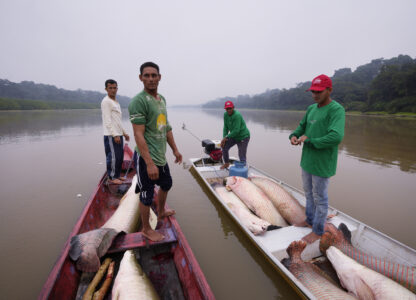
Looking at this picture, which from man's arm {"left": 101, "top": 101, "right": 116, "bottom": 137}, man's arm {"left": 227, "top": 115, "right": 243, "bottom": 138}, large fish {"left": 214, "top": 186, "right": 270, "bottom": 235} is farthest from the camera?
man's arm {"left": 227, "top": 115, "right": 243, "bottom": 138}

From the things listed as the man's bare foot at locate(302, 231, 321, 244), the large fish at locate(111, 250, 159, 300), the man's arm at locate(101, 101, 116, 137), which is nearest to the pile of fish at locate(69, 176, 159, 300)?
the large fish at locate(111, 250, 159, 300)

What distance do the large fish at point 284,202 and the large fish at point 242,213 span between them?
69cm

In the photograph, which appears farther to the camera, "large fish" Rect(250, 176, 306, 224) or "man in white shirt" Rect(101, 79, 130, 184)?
"man in white shirt" Rect(101, 79, 130, 184)

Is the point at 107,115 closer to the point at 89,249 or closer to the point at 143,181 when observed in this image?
the point at 143,181

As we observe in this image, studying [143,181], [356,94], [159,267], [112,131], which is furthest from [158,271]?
[356,94]

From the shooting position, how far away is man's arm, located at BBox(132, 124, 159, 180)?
8.20 feet

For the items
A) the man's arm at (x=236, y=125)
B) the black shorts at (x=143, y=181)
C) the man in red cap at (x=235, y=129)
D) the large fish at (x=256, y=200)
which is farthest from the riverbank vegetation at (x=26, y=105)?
the black shorts at (x=143, y=181)

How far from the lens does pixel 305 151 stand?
3385mm

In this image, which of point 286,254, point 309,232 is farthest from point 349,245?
point 286,254

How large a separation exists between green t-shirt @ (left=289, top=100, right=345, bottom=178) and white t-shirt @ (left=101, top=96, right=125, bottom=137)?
4477 millimetres

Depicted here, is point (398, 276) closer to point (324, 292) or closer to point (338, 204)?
point (324, 292)

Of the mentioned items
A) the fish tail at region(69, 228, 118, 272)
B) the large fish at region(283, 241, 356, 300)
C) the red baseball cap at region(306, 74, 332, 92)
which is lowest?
the large fish at region(283, 241, 356, 300)

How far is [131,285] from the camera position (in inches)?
85.0

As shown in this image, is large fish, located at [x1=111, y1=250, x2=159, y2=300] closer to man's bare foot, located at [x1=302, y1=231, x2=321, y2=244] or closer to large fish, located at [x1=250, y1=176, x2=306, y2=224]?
man's bare foot, located at [x1=302, y1=231, x2=321, y2=244]
